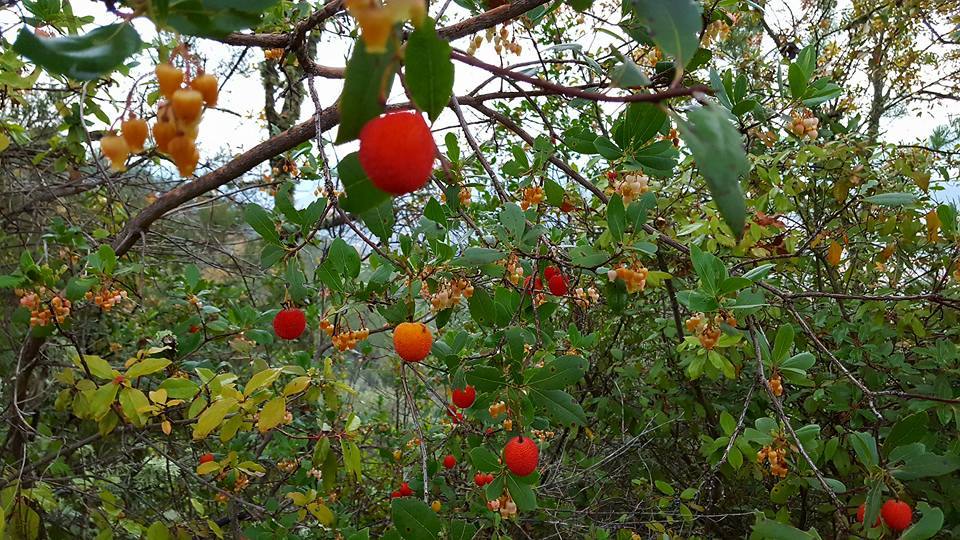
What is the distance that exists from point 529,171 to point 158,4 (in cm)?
97

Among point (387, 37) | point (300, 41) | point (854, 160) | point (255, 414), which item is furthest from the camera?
point (854, 160)

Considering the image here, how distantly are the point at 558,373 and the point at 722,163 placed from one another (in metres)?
0.70

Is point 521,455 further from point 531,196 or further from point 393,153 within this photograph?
point 393,153

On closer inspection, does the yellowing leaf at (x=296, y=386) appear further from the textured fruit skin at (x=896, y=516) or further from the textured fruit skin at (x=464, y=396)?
the textured fruit skin at (x=896, y=516)

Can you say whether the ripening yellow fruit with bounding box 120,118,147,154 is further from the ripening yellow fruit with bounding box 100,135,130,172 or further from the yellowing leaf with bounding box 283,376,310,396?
the yellowing leaf with bounding box 283,376,310,396

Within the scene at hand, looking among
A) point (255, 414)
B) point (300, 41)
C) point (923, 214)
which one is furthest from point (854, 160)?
point (255, 414)

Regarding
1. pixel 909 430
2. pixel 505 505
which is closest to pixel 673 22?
pixel 505 505

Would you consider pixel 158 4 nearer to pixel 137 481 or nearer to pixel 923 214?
pixel 923 214

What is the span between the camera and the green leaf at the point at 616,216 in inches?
43.1

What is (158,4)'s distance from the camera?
0.43m

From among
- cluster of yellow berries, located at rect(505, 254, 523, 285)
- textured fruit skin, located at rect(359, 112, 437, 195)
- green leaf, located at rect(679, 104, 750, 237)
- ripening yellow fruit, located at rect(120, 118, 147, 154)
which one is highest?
cluster of yellow berries, located at rect(505, 254, 523, 285)

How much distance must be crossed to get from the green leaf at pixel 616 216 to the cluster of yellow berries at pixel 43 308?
1.31 m

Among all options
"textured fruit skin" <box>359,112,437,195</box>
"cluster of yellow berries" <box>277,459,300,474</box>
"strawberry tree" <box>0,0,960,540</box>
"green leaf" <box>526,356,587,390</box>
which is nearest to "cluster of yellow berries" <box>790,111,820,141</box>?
"strawberry tree" <box>0,0,960,540</box>

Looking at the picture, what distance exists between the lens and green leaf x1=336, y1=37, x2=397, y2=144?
0.40m
